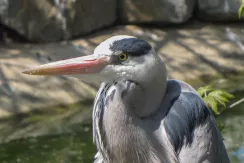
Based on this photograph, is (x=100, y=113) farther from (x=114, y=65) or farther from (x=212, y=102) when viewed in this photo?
(x=212, y=102)

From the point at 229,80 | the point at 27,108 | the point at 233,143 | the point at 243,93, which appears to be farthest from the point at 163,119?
the point at 229,80

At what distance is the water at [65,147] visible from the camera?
3.95 meters

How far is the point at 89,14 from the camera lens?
5723 millimetres

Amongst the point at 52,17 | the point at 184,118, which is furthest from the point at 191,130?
the point at 52,17

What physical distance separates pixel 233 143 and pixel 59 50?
192 cm

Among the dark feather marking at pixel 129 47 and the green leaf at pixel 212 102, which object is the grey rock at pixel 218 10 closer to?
the green leaf at pixel 212 102

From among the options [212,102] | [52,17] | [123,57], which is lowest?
[52,17]

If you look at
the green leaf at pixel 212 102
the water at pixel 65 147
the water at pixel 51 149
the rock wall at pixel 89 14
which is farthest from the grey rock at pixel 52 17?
the green leaf at pixel 212 102

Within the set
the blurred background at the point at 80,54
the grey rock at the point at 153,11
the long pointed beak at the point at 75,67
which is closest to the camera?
the long pointed beak at the point at 75,67

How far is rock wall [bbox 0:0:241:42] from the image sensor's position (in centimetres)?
539

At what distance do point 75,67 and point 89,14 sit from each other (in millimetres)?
3892

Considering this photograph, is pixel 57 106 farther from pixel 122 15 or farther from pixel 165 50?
pixel 122 15

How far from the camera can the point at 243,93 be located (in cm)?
494

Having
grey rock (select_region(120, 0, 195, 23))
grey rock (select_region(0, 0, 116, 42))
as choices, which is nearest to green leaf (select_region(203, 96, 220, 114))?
grey rock (select_region(0, 0, 116, 42))
